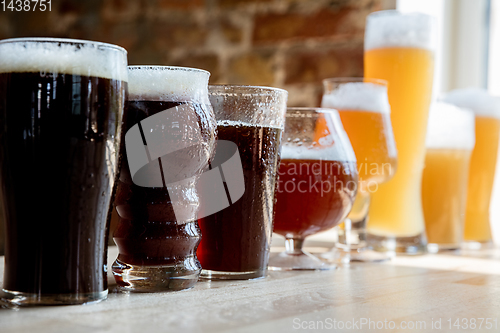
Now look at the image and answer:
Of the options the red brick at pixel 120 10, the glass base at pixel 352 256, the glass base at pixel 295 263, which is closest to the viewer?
the glass base at pixel 295 263

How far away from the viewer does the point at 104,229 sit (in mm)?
532

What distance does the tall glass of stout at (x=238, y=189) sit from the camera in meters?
0.68

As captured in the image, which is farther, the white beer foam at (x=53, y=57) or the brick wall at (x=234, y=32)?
the brick wall at (x=234, y=32)

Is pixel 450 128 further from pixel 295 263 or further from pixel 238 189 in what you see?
pixel 238 189

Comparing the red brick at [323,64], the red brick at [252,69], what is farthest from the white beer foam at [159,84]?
the red brick at [252,69]

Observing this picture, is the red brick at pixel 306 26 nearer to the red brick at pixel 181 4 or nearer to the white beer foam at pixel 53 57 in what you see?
the red brick at pixel 181 4

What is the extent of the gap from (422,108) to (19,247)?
833 mm

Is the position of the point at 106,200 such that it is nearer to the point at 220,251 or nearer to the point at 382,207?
the point at 220,251

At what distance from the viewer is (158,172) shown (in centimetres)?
59

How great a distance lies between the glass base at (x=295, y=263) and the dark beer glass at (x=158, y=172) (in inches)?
8.2

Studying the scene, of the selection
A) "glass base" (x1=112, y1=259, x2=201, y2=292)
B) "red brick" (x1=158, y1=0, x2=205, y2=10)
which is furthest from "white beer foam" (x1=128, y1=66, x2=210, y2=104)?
"red brick" (x1=158, y1=0, x2=205, y2=10)

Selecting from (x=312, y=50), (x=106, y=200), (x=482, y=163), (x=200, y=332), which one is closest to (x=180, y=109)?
(x=106, y=200)

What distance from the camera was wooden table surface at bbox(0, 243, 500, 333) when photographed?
1.50 feet

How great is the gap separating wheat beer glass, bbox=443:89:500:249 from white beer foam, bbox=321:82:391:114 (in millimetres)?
391
